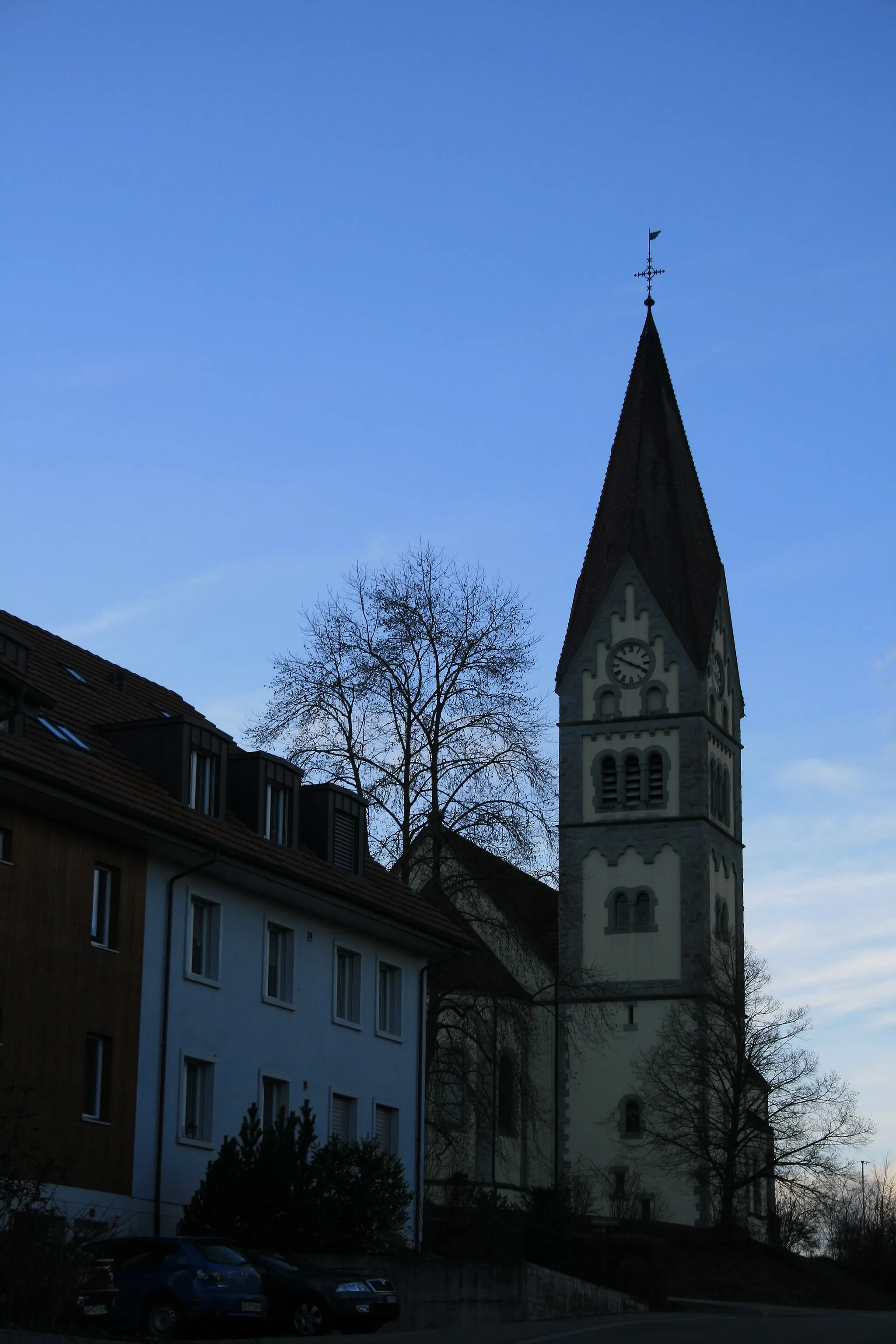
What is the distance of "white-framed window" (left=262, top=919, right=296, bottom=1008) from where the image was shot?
32219 mm

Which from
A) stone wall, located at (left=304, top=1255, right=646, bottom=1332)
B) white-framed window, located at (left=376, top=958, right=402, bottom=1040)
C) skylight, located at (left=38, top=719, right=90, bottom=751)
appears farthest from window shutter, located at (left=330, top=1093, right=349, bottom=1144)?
skylight, located at (left=38, top=719, right=90, bottom=751)

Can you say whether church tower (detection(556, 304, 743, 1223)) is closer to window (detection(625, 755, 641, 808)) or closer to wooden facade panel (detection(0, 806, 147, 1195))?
window (detection(625, 755, 641, 808))

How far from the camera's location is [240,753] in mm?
33281

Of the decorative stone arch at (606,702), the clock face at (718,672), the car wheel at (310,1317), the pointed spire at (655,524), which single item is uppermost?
the pointed spire at (655,524)

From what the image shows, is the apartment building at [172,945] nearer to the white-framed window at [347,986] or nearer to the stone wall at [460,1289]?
the white-framed window at [347,986]

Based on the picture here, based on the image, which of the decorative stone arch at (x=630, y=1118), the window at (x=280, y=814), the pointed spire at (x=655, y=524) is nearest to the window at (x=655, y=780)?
the pointed spire at (x=655, y=524)

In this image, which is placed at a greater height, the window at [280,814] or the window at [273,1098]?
the window at [280,814]

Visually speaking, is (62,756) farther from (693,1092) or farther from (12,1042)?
(693,1092)

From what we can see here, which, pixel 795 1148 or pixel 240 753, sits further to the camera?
pixel 795 1148

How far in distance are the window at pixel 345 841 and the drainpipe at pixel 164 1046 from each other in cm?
546

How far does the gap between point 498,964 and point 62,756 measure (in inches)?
1262

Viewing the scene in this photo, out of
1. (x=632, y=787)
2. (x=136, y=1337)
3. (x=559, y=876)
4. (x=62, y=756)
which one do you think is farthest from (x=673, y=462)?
(x=136, y=1337)

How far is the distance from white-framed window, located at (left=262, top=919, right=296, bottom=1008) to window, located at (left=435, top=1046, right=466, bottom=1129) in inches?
350

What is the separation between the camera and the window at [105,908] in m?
28.0
